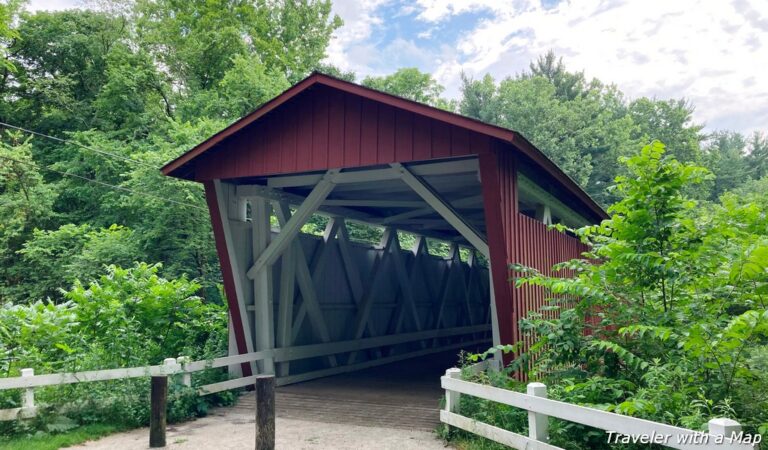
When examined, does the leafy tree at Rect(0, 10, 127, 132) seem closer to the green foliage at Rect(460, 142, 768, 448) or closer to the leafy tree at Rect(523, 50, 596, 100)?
the green foliage at Rect(460, 142, 768, 448)

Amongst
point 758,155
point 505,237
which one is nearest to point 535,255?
point 505,237

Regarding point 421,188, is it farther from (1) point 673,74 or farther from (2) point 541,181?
(1) point 673,74

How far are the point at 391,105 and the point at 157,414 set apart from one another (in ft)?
13.6

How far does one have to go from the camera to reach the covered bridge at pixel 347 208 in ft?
22.7

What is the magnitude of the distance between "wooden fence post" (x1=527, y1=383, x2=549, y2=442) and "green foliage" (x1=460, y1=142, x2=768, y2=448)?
0.59 ft

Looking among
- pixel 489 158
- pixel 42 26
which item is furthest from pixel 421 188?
pixel 42 26

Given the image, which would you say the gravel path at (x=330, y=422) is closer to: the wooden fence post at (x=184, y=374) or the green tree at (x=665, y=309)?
the wooden fence post at (x=184, y=374)

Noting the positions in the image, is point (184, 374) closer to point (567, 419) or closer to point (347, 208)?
point (567, 419)

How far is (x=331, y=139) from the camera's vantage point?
7629mm

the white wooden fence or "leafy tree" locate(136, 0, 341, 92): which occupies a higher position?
"leafy tree" locate(136, 0, 341, 92)

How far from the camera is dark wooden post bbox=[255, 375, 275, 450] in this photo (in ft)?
16.5

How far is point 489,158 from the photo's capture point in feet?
21.8

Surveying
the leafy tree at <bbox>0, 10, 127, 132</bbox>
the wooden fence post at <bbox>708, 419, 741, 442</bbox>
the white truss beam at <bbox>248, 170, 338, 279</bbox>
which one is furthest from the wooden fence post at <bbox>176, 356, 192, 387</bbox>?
the leafy tree at <bbox>0, 10, 127, 132</bbox>

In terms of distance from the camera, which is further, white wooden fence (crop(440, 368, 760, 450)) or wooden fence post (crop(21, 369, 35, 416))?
wooden fence post (crop(21, 369, 35, 416))
